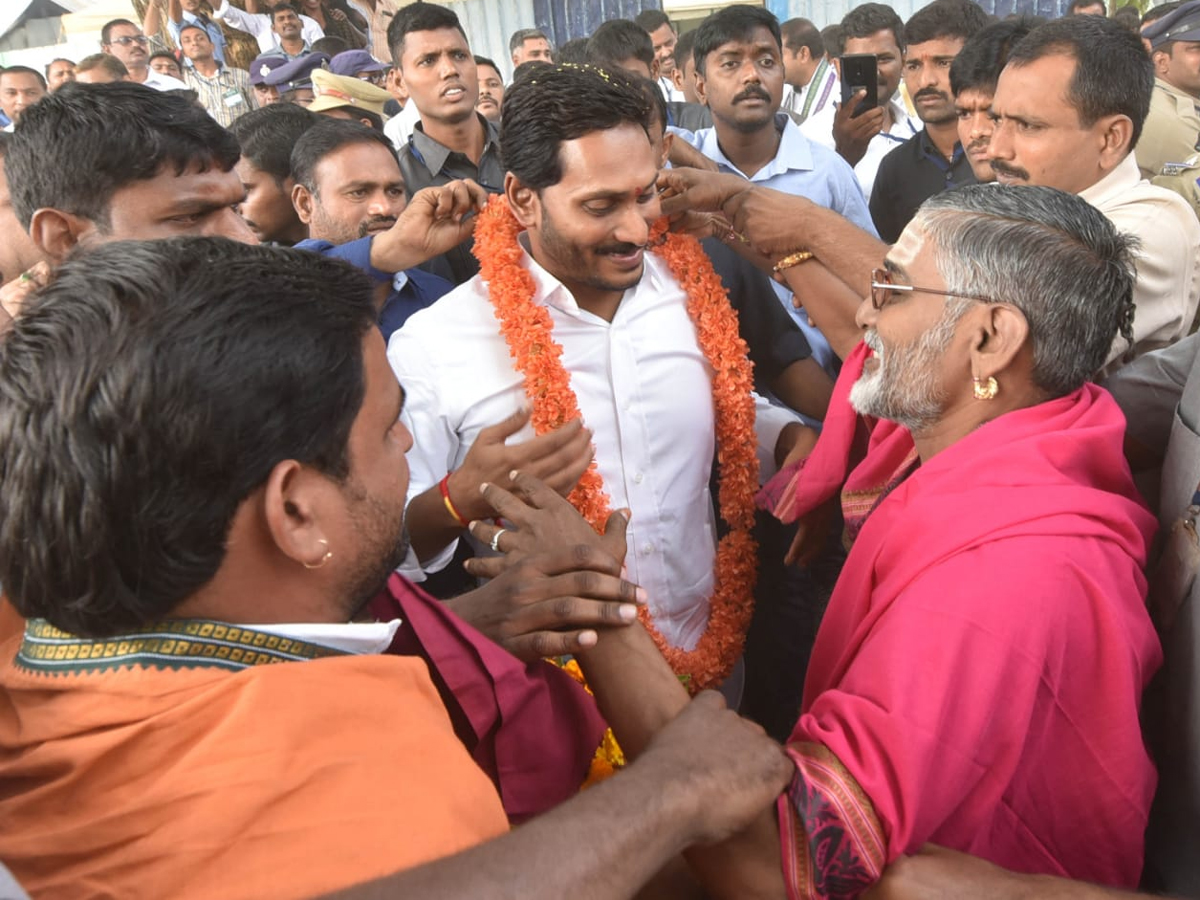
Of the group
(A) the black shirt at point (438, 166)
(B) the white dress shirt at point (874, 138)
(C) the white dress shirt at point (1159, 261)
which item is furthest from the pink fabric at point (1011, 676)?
(B) the white dress shirt at point (874, 138)

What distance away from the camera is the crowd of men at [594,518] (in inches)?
45.3

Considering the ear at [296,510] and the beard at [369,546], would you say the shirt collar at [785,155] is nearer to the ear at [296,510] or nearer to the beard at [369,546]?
the beard at [369,546]

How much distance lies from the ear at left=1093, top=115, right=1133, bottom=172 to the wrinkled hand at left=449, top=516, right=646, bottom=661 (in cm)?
230

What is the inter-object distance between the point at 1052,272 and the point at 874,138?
4.57 meters

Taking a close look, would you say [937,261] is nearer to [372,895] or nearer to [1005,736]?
[1005,736]

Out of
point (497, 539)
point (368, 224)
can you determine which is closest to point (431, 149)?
point (368, 224)

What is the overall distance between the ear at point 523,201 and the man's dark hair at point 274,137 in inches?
65.4

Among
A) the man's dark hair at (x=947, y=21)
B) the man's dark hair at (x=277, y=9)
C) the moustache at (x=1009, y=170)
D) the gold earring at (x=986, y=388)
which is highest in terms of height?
the man's dark hair at (x=277, y=9)

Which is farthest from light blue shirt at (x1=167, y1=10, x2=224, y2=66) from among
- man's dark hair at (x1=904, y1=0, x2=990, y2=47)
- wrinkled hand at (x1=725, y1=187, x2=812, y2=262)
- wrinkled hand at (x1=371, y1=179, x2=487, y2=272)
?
wrinkled hand at (x1=725, y1=187, x2=812, y2=262)

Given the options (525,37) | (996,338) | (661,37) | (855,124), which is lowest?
(996,338)

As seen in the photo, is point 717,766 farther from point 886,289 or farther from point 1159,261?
point 1159,261

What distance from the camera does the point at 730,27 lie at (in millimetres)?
5047

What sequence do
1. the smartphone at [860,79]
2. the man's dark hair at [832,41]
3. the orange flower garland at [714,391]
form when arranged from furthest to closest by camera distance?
the man's dark hair at [832,41], the smartphone at [860,79], the orange flower garland at [714,391]

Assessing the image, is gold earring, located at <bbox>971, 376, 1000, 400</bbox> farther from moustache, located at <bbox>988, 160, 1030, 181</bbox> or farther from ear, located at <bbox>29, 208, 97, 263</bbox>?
ear, located at <bbox>29, 208, 97, 263</bbox>
